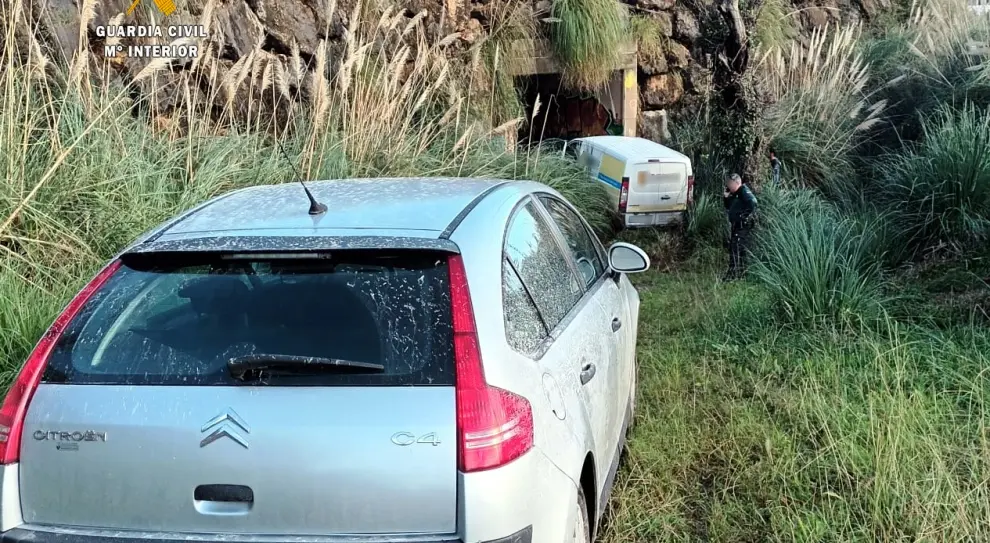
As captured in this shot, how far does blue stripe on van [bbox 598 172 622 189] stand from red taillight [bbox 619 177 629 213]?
0.26 ft

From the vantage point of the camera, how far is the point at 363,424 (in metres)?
2.19

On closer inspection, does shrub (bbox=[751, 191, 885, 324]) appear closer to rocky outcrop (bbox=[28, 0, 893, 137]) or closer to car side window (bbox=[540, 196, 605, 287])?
car side window (bbox=[540, 196, 605, 287])

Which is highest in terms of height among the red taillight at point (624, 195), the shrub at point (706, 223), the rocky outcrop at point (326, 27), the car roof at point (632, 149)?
the rocky outcrop at point (326, 27)

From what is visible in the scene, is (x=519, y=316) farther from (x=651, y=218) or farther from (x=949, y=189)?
(x=651, y=218)

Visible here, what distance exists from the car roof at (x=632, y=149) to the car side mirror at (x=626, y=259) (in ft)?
22.3

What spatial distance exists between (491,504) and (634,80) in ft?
44.7

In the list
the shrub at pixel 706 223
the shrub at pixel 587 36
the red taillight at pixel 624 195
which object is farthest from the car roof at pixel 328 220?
the shrub at pixel 587 36

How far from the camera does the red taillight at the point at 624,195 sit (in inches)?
433

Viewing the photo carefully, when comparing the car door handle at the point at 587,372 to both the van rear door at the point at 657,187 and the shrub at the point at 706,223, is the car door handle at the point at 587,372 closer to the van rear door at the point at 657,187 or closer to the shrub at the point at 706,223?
the van rear door at the point at 657,187

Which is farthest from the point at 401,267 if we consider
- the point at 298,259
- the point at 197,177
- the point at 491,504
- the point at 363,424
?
the point at 197,177

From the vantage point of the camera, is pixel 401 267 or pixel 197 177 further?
pixel 197 177

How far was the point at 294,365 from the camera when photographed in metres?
2.27

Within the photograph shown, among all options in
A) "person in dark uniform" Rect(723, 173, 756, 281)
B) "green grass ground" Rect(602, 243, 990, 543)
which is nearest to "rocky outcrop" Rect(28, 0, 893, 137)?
"person in dark uniform" Rect(723, 173, 756, 281)

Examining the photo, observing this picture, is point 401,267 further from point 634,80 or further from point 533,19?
point 634,80
